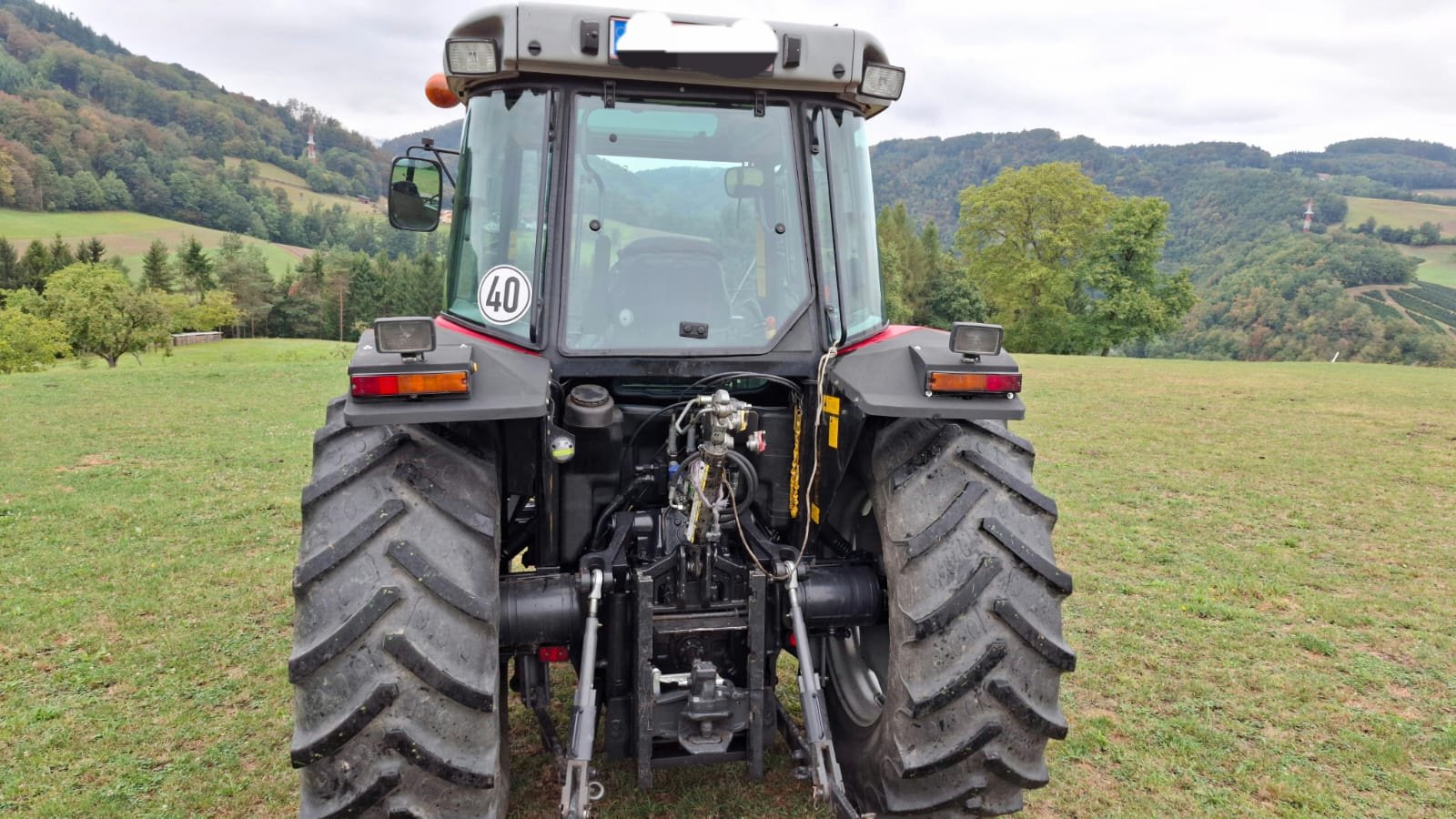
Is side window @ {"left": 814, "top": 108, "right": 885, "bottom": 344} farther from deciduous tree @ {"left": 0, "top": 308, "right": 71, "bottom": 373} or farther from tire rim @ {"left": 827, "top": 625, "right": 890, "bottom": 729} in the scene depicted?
deciduous tree @ {"left": 0, "top": 308, "right": 71, "bottom": 373}

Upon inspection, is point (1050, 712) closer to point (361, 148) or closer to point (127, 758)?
point (127, 758)

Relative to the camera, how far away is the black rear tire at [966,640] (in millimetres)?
2682

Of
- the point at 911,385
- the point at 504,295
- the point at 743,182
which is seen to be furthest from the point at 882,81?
the point at 504,295

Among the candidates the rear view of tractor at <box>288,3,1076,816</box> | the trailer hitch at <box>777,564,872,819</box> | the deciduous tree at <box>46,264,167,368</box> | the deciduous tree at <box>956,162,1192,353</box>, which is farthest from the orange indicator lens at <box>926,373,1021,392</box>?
the deciduous tree at <box>956,162,1192,353</box>

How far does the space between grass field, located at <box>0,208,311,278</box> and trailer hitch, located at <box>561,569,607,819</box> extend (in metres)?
74.1

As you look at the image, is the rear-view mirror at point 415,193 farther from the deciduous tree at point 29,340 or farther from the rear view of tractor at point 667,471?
the deciduous tree at point 29,340

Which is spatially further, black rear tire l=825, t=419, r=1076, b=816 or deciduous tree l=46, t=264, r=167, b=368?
deciduous tree l=46, t=264, r=167, b=368

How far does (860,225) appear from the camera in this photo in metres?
3.38

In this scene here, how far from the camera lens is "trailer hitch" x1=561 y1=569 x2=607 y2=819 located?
251 cm

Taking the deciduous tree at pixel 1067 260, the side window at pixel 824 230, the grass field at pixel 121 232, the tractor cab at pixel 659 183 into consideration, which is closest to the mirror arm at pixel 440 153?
the tractor cab at pixel 659 183

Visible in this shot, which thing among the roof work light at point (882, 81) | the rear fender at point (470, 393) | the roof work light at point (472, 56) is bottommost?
the rear fender at point (470, 393)

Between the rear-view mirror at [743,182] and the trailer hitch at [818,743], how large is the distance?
1.45 metres

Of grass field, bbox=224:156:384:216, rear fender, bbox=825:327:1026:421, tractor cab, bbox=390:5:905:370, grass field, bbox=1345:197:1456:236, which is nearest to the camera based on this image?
rear fender, bbox=825:327:1026:421

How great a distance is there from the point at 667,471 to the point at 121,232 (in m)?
90.1
